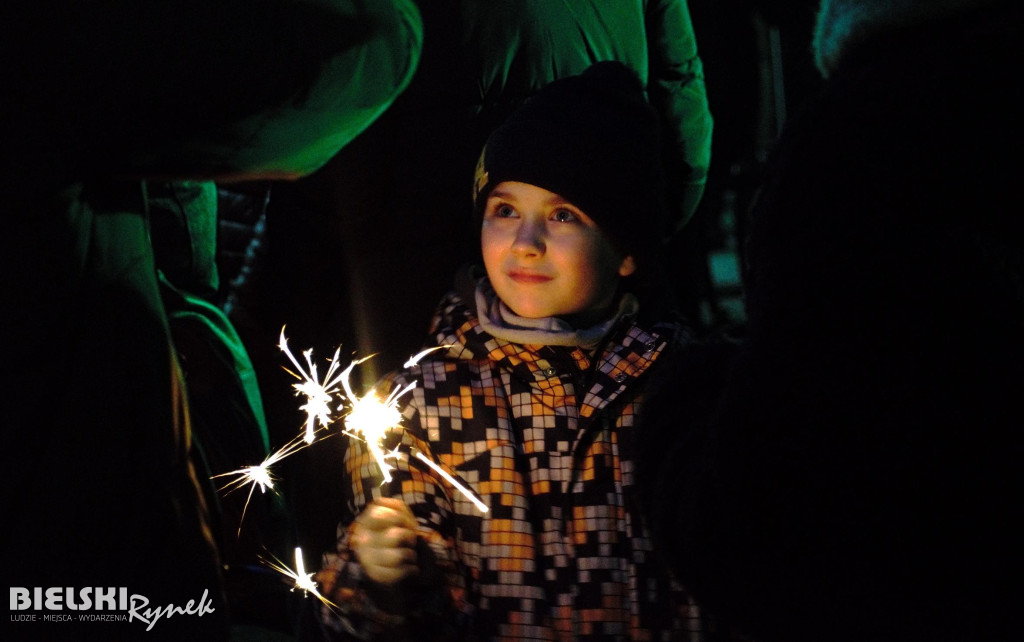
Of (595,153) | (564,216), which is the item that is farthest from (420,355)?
(595,153)

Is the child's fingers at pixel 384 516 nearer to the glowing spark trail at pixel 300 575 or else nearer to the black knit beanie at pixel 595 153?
the glowing spark trail at pixel 300 575

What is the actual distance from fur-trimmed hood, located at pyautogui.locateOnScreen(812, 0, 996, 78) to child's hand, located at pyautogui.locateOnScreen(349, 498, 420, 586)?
1.00m

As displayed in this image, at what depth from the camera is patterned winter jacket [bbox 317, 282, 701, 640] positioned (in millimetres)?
1772

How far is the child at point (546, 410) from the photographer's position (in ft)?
5.83

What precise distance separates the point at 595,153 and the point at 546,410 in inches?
20.6

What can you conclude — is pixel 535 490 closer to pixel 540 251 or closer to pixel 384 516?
pixel 384 516

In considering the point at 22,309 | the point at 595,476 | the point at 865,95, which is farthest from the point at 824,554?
the point at 22,309

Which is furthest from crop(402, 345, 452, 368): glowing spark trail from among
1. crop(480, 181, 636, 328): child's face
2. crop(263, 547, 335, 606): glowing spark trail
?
crop(263, 547, 335, 606): glowing spark trail

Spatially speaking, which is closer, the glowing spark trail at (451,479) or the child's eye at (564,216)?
the glowing spark trail at (451,479)

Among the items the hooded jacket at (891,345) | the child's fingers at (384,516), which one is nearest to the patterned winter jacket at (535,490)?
the child's fingers at (384,516)

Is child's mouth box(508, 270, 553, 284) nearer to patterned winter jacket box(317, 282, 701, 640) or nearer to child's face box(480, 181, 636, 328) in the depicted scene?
child's face box(480, 181, 636, 328)

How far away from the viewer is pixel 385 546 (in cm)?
158

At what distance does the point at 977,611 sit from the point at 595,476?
35.1 inches

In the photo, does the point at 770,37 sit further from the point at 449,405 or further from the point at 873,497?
the point at 873,497
